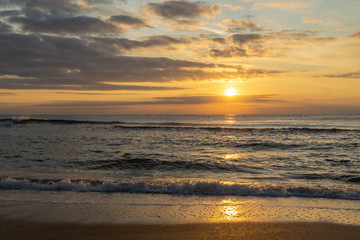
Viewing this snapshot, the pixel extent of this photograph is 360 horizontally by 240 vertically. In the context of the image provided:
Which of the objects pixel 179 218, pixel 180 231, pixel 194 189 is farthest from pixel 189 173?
pixel 180 231

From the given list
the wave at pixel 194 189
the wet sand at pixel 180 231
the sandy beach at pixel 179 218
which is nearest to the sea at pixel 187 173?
the wave at pixel 194 189

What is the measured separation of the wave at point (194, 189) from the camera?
782cm

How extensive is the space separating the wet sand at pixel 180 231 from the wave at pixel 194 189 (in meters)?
2.43

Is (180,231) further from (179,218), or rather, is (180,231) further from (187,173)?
(187,173)

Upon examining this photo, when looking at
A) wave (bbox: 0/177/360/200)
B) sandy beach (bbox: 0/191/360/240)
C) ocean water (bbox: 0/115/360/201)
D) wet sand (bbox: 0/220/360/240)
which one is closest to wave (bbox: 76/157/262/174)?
ocean water (bbox: 0/115/360/201)

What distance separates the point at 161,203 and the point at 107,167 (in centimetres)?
635

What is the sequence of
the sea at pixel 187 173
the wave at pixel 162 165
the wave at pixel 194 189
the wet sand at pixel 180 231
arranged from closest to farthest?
1. the wet sand at pixel 180 231
2. the wave at pixel 194 189
3. the sea at pixel 187 173
4. the wave at pixel 162 165

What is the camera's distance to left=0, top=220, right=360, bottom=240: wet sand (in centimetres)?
491

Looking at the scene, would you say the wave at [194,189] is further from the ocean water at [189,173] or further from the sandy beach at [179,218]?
the sandy beach at [179,218]

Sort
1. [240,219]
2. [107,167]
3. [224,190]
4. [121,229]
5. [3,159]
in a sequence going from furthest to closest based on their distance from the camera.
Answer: [3,159] < [107,167] < [224,190] < [240,219] < [121,229]

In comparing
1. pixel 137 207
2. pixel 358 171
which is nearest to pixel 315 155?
pixel 358 171

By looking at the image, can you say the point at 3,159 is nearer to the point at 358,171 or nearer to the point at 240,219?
the point at 240,219

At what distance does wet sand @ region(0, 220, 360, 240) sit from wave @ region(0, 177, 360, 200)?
243cm

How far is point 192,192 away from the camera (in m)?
8.07
